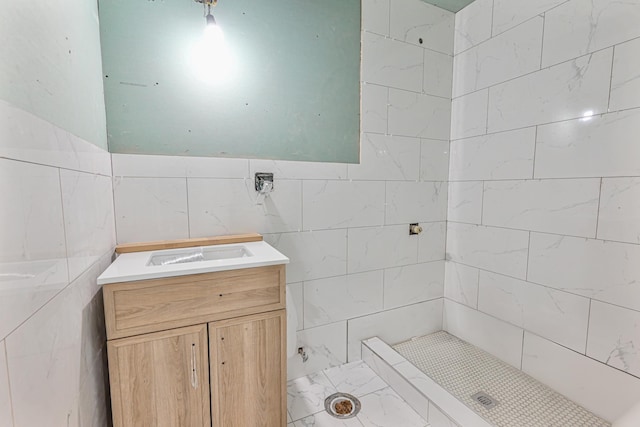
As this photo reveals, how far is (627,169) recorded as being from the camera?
1.30 meters

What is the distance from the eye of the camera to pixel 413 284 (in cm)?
214

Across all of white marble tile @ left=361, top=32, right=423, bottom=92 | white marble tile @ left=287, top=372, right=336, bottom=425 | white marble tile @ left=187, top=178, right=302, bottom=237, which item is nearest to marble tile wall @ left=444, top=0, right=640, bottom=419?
white marble tile @ left=361, top=32, right=423, bottom=92

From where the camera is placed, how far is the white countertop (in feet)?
3.17

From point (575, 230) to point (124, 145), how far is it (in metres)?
2.34

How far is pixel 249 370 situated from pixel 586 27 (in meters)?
2.30

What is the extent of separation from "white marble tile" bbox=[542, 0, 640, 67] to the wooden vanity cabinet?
1.87 m

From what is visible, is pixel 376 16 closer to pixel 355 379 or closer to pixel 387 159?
pixel 387 159

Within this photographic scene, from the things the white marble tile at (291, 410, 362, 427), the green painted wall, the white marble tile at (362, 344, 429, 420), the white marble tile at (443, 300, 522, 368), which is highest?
the green painted wall

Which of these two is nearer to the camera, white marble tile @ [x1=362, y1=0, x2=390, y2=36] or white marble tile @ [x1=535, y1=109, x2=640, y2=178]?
white marble tile @ [x1=535, y1=109, x2=640, y2=178]

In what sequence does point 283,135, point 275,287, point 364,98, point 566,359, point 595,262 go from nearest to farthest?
point 275,287
point 595,262
point 566,359
point 283,135
point 364,98

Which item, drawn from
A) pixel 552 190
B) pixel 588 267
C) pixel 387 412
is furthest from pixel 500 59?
pixel 387 412

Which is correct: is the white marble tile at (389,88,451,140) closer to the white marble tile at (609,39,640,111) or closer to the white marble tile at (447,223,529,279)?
the white marble tile at (447,223,529,279)

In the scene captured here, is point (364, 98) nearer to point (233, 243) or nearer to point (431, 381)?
point (233, 243)

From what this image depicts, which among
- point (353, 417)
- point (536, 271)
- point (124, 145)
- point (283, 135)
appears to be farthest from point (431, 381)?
point (124, 145)
